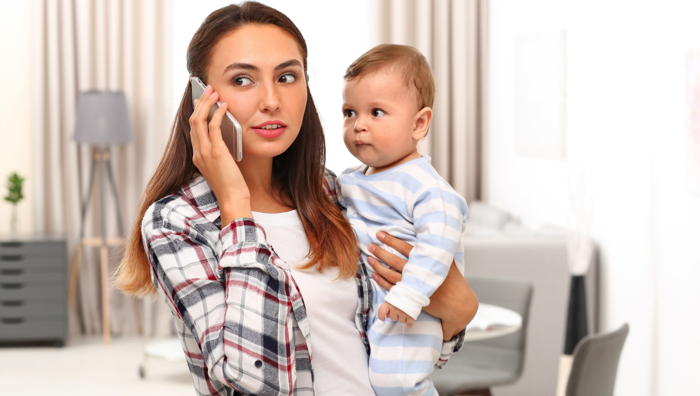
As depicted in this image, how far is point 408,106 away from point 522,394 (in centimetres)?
281

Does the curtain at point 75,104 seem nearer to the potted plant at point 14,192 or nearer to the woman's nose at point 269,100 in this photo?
the potted plant at point 14,192

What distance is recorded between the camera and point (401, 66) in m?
1.44

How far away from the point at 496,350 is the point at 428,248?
6.95 ft

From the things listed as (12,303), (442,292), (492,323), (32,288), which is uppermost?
(442,292)

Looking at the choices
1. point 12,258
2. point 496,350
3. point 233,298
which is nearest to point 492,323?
point 496,350

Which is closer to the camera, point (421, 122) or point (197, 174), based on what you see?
point (197, 174)

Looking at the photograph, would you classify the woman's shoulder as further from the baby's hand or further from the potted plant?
the potted plant

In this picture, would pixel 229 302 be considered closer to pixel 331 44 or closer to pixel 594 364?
pixel 594 364

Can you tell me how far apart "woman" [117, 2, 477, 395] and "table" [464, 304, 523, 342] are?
1.26 metres

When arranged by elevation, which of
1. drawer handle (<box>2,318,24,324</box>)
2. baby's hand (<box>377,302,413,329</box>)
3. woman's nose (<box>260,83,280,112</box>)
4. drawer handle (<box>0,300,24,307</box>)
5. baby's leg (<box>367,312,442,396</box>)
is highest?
woman's nose (<box>260,83,280,112</box>)

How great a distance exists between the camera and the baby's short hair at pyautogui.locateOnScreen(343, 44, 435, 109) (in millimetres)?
1441

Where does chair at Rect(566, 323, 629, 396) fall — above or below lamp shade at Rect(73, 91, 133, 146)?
below

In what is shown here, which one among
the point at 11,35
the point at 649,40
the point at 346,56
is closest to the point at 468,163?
the point at 346,56

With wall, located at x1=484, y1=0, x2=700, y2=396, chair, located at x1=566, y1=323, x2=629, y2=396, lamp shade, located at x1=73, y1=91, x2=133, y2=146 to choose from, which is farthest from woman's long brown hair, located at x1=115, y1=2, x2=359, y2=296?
lamp shade, located at x1=73, y1=91, x2=133, y2=146
